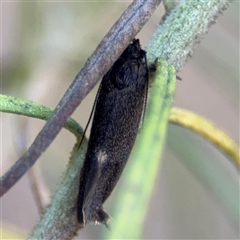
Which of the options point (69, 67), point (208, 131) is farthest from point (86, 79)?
point (69, 67)

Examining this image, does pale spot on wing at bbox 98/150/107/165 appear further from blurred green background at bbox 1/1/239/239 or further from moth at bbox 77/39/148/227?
blurred green background at bbox 1/1/239/239

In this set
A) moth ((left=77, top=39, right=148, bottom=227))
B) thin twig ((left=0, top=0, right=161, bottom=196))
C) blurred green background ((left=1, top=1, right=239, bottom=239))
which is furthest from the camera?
blurred green background ((left=1, top=1, right=239, bottom=239))

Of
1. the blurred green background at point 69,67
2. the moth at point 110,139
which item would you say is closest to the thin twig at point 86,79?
the moth at point 110,139

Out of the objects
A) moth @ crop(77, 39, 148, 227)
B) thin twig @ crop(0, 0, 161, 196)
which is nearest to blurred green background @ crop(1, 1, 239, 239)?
moth @ crop(77, 39, 148, 227)

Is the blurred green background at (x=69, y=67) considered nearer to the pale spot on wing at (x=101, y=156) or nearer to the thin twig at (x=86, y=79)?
the pale spot on wing at (x=101, y=156)

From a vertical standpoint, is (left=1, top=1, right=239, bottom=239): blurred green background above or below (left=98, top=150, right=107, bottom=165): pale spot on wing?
above

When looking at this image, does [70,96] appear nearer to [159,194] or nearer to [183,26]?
[183,26]
